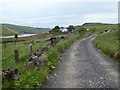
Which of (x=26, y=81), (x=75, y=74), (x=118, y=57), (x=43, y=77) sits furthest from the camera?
(x=118, y=57)

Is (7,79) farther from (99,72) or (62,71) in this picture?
(99,72)

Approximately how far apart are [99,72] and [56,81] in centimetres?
326

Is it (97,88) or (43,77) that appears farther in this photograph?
(43,77)

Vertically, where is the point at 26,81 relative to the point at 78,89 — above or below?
above

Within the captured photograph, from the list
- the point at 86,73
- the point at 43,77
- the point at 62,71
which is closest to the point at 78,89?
the point at 43,77

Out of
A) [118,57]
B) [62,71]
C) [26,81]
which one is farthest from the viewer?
[118,57]

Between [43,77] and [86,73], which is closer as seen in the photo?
[43,77]

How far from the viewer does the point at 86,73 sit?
1119 centimetres

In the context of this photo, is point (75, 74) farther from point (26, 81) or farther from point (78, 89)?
point (26, 81)

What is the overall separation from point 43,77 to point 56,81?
0.75m

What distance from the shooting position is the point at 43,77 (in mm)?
9602

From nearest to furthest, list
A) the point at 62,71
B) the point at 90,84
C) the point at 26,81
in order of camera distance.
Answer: the point at 26,81 → the point at 90,84 → the point at 62,71

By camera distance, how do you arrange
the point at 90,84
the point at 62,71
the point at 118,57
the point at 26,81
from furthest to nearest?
the point at 118,57, the point at 62,71, the point at 90,84, the point at 26,81

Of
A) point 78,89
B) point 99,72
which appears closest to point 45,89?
point 78,89
